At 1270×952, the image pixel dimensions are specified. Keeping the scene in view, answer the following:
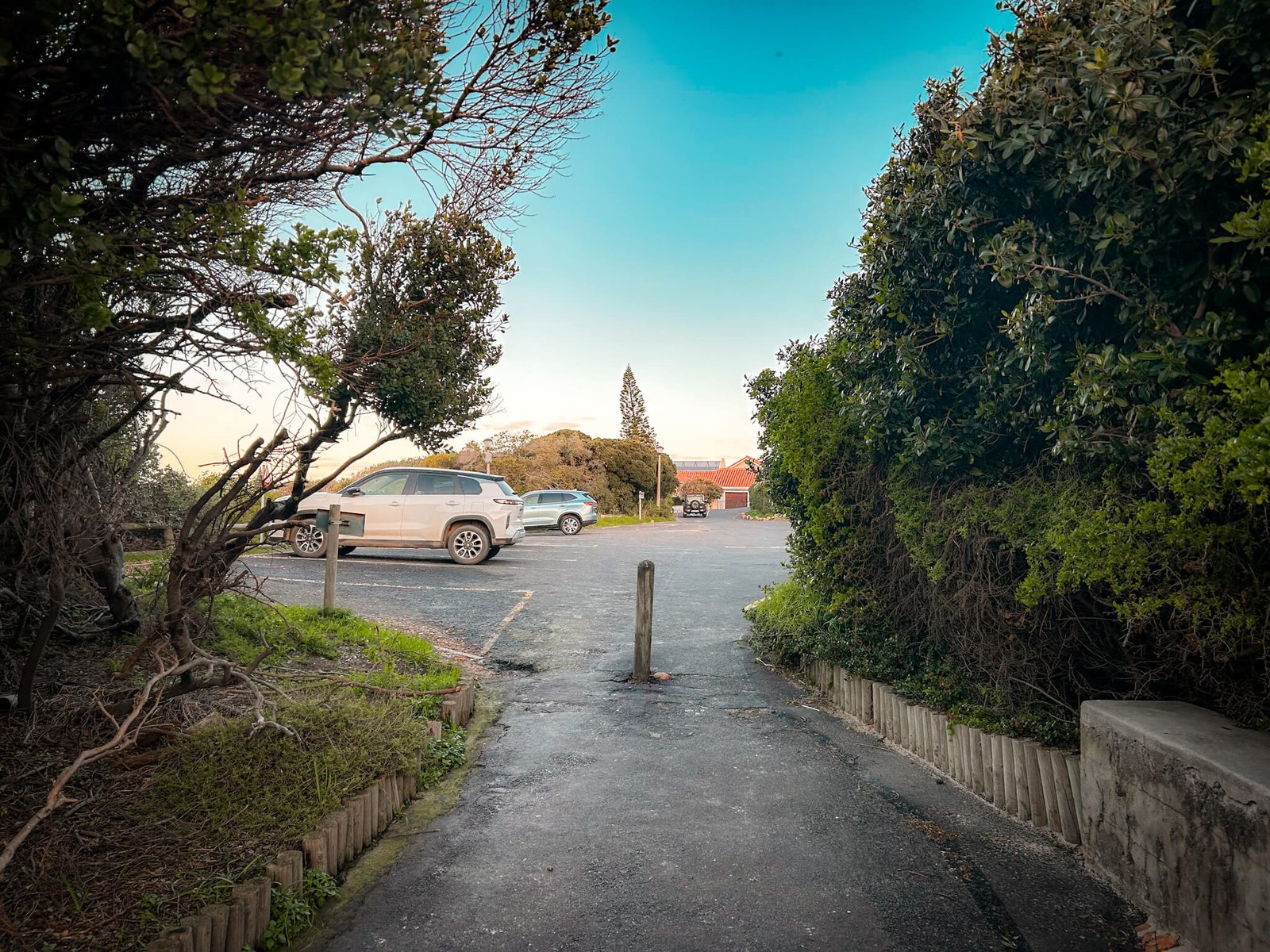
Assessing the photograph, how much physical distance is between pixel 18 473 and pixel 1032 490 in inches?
228

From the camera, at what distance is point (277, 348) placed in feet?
11.0

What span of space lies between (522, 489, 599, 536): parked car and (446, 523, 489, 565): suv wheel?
11000 mm

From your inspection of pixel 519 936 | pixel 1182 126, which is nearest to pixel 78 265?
pixel 519 936

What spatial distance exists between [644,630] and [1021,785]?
4.15 metres

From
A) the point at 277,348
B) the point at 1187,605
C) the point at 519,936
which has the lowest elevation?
the point at 519,936

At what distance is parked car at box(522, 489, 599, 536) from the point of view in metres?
27.7

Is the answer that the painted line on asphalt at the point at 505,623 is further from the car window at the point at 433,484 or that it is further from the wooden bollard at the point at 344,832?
the wooden bollard at the point at 344,832

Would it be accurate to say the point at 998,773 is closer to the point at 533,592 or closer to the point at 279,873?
the point at 279,873

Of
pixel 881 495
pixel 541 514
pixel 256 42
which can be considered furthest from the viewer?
pixel 541 514

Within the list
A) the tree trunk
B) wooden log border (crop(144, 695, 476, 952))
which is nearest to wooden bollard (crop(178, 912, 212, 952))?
wooden log border (crop(144, 695, 476, 952))

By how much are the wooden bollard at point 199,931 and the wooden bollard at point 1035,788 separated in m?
4.35

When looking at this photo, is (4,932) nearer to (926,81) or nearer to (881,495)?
(881,495)

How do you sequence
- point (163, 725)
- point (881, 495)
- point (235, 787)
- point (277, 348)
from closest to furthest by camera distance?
1. point (277, 348)
2. point (235, 787)
3. point (163, 725)
4. point (881, 495)

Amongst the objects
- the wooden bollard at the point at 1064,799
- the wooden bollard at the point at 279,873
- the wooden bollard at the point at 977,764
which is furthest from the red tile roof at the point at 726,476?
the wooden bollard at the point at 279,873
